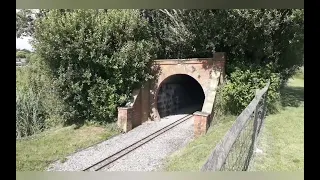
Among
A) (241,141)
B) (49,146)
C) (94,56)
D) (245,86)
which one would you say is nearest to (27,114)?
(49,146)

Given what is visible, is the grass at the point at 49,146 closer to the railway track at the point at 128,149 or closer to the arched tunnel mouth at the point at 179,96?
the railway track at the point at 128,149

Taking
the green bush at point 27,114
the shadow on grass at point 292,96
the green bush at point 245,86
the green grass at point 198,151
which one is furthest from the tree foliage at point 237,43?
the green bush at point 27,114

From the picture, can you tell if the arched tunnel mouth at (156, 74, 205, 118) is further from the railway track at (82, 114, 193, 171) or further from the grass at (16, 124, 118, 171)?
the grass at (16, 124, 118, 171)

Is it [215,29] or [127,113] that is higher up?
[215,29]

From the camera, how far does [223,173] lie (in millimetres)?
3607

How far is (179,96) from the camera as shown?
12.7ft

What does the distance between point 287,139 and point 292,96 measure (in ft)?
1.69

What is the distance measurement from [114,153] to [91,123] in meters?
0.47

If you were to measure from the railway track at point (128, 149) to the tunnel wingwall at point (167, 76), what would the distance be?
17cm

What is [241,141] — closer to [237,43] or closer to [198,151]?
[198,151]

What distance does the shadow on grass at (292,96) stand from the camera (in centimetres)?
370
